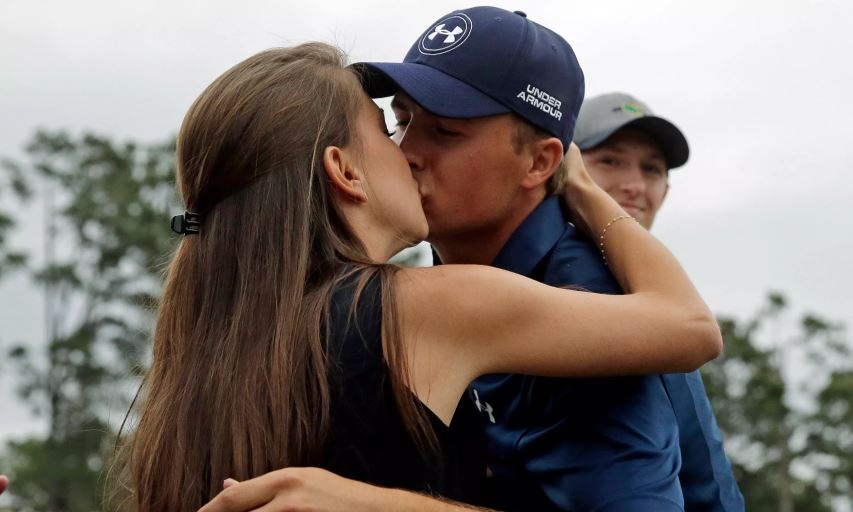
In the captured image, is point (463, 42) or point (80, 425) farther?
point (80, 425)

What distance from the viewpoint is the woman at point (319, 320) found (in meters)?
3.05

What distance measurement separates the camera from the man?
364 centimetres

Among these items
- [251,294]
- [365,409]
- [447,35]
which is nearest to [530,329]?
[365,409]

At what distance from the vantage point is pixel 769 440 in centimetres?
5222

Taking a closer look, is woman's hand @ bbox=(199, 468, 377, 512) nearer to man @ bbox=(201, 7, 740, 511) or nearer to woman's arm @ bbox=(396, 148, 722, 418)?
woman's arm @ bbox=(396, 148, 722, 418)

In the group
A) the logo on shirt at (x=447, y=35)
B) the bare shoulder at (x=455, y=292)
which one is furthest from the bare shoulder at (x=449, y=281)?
the logo on shirt at (x=447, y=35)

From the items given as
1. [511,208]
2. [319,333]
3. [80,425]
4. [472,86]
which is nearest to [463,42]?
[472,86]

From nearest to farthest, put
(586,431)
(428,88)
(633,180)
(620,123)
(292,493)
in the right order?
(292,493), (586,431), (428,88), (620,123), (633,180)

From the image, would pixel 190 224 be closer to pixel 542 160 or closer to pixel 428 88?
pixel 428 88

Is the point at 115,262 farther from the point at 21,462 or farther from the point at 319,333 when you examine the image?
the point at 319,333

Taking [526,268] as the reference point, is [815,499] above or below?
below

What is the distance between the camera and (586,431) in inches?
144

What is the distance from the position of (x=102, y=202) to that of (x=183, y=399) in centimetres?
4363

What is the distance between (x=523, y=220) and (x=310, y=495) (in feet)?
4.84
